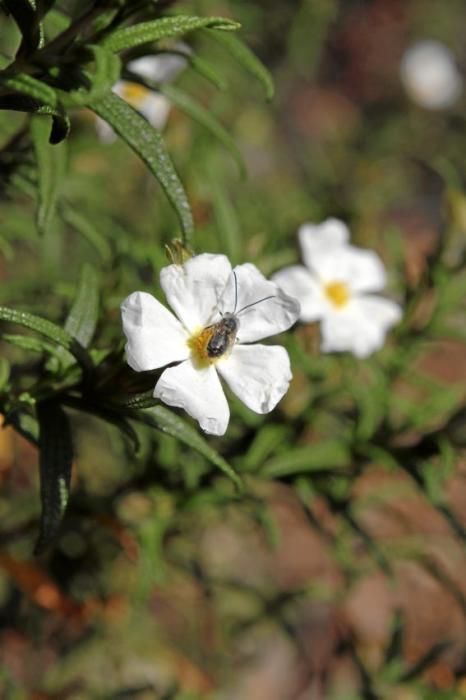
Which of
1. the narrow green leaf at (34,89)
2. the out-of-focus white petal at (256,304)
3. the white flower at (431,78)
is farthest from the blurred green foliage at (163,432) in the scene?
the white flower at (431,78)

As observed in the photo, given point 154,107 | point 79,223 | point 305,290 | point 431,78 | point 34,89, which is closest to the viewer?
point 34,89

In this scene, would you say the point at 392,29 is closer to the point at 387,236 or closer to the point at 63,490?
the point at 387,236

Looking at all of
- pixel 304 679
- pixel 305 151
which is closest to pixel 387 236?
pixel 304 679

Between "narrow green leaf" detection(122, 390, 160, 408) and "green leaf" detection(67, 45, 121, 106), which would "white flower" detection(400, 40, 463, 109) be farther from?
"narrow green leaf" detection(122, 390, 160, 408)

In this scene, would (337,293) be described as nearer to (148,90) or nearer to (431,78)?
(148,90)

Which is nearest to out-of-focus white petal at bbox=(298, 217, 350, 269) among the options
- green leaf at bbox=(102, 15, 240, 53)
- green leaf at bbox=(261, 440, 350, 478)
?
green leaf at bbox=(261, 440, 350, 478)

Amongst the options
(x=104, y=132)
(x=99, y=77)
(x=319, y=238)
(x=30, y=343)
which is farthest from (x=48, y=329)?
(x=104, y=132)
